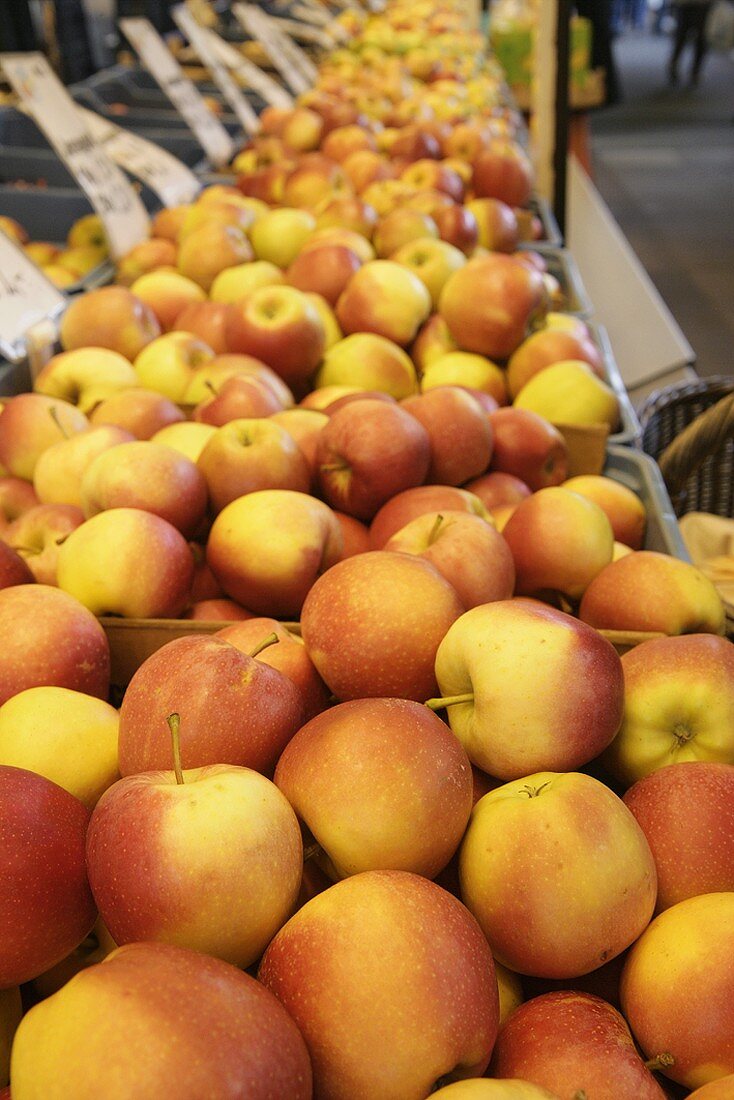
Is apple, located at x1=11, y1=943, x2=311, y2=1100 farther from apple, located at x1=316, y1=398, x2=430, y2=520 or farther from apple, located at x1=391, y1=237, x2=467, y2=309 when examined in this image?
apple, located at x1=391, y1=237, x2=467, y2=309

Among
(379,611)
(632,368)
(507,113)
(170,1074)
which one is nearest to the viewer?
(170,1074)

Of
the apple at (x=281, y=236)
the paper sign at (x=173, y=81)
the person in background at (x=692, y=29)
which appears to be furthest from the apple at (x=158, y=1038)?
the person in background at (x=692, y=29)

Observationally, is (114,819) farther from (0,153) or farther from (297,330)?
(0,153)

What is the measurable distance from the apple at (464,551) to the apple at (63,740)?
39 centimetres

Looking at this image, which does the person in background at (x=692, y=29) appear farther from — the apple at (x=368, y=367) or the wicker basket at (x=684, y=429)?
the apple at (x=368, y=367)

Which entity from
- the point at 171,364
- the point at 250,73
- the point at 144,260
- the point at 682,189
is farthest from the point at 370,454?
the point at 682,189

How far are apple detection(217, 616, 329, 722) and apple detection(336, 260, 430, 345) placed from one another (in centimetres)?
102

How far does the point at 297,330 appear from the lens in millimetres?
1697

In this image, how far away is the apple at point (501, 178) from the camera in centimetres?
273

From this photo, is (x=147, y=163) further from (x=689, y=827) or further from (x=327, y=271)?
(x=689, y=827)

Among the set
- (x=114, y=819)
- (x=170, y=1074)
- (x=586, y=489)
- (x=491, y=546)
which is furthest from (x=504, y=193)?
(x=170, y=1074)

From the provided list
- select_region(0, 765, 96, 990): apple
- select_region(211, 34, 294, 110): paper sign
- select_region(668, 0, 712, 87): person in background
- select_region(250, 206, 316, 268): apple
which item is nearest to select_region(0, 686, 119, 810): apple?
select_region(0, 765, 96, 990): apple

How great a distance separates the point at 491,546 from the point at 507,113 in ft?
13.2

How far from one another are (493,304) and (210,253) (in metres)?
0.73
